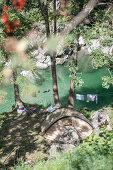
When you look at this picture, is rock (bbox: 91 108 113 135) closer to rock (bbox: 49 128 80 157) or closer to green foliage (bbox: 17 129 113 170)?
rock (bbox: 49 128 80 157)

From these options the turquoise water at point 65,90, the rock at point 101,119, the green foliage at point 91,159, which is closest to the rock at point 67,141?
the rock at point 101,119

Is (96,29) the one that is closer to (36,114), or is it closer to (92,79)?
(36,114)

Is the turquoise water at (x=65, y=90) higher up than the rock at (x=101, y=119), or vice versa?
the rock at (x=101, y=119)

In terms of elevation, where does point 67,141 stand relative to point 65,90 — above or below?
above

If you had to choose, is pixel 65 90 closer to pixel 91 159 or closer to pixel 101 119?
pixel 101 119

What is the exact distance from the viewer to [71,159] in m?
4.11

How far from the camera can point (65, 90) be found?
20.7m

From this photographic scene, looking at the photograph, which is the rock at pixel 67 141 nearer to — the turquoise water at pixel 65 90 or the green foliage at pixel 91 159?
the green foliage at pixel 91 159

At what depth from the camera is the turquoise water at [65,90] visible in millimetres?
16984

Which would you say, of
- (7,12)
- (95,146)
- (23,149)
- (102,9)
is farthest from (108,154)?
(7,12)

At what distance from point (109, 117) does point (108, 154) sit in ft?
25.0

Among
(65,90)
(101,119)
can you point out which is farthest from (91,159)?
(65,90)

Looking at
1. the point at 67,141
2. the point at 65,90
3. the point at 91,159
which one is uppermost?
the point at 91,159

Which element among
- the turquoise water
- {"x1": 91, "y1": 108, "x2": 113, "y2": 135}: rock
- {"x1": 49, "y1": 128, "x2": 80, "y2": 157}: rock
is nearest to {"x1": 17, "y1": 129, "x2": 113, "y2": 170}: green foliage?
{"x1": 49, "y1": 128, "x2": 80, "y2": 157}: rock
